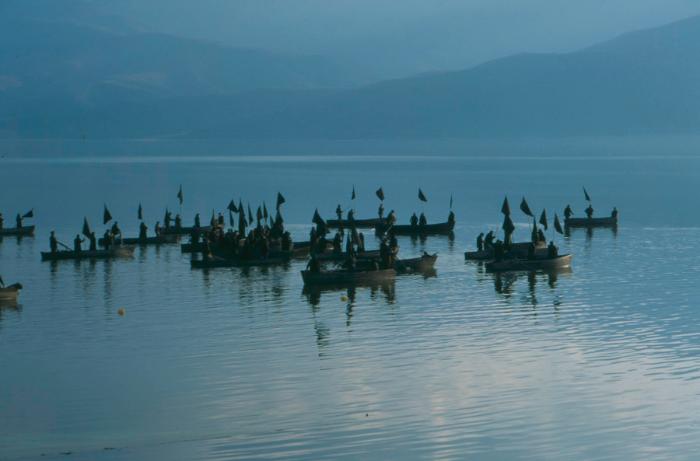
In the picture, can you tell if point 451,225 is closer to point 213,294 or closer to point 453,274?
point 453,274

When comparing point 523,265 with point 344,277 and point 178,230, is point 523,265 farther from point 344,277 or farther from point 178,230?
point 178,230

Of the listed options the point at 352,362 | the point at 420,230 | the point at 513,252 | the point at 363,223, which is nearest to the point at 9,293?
the point at 352,362

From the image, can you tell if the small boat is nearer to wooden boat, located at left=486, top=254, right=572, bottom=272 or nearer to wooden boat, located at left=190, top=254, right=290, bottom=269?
wooden boat, located at left=486, top=254, right=572, bottom=272

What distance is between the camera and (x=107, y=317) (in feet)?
173

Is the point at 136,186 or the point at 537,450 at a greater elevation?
the point at 136,186

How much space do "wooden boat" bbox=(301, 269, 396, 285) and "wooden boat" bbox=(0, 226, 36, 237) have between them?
3532cm

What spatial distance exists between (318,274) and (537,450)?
1149 inches

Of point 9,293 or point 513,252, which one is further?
point 513,252

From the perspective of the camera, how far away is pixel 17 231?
9106 cm

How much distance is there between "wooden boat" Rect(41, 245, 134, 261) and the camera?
73.4m

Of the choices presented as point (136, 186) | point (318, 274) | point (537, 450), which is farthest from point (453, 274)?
point (136, 186)

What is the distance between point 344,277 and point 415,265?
21.5ft

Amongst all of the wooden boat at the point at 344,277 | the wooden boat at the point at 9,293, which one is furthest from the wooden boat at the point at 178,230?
the wooden boat at the point at 9,293

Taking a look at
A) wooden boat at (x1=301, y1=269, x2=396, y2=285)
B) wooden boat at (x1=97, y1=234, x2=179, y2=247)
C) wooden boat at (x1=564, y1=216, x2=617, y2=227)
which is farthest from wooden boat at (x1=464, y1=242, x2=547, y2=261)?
wooden boat at (x1=564, y1=216, x2=617, y2=227)
